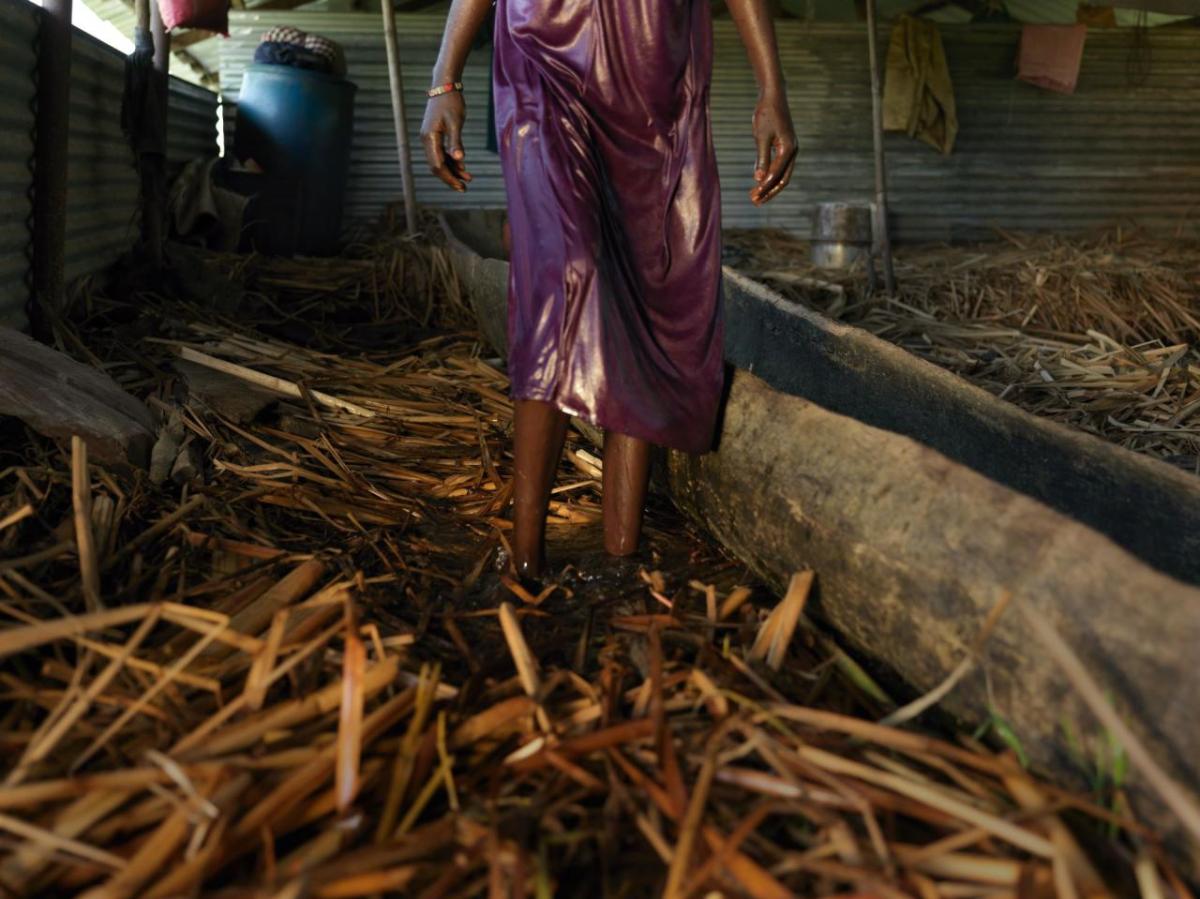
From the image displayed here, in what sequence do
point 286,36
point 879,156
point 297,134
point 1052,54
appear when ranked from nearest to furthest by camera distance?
point 879,156 < point 297,134 < point 286,36 < point 1052,54

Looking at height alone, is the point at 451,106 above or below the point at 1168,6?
below

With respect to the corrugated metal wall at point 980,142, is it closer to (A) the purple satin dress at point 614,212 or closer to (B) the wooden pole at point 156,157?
(B) the wooden pole at point 156,157

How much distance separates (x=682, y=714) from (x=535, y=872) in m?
0.44

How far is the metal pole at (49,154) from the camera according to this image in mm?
3662

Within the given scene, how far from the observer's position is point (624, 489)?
2.41 m

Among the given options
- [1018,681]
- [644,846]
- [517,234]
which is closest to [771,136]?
[517,234]

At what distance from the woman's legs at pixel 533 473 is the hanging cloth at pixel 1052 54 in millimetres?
7811

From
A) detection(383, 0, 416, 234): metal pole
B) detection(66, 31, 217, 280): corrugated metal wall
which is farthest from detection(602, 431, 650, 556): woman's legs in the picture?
detection(383, 0, 416, 234): metal pole

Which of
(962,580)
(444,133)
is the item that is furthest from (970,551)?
(444,133)

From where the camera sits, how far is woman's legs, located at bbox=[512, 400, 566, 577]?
2.24m

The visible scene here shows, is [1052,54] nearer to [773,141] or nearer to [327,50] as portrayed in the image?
[327,50]

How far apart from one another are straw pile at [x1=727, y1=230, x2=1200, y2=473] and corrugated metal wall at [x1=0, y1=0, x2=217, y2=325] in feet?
10.8

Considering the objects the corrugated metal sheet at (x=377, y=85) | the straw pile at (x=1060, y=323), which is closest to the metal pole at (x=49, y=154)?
the straw pile at (x=1060, y=323)

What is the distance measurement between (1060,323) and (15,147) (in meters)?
4.51
